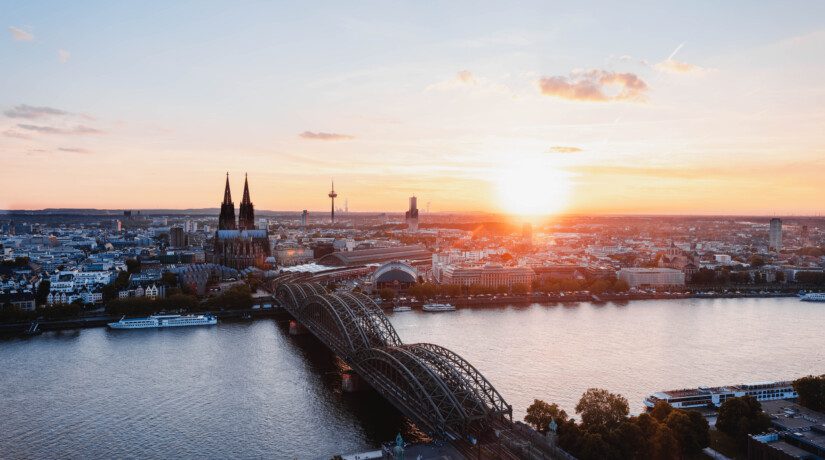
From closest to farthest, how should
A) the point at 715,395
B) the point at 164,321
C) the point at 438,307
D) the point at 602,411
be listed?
the point at 602,411, the point at 715,395, the point at 164,321, the point at 438,307

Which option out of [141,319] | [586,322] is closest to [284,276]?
[141,319]

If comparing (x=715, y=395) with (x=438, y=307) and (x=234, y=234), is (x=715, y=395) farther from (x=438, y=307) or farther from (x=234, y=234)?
(x=234, y=234)

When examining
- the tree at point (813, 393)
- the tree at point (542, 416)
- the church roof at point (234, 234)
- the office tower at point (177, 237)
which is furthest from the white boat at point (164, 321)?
the office tower at point (177, 237)

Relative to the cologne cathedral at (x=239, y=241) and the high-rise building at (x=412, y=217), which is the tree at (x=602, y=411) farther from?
the high-rise building at (x=412, y=217)

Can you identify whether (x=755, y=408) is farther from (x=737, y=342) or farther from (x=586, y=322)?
(x=586, y=322)

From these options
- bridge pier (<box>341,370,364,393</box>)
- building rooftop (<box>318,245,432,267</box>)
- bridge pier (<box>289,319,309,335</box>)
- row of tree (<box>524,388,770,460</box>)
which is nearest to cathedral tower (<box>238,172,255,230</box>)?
building rooftop (<box>318,245,432,267</box>)

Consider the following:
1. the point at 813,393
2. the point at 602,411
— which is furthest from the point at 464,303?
the point at 602,411
